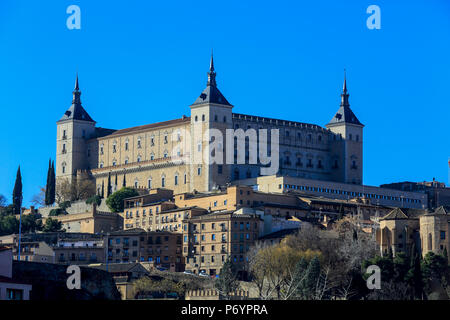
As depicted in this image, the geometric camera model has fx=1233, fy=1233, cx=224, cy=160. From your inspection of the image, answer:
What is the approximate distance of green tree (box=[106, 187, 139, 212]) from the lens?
133 meters

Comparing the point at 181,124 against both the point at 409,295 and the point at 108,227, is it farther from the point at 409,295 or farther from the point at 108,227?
the point at 409,295

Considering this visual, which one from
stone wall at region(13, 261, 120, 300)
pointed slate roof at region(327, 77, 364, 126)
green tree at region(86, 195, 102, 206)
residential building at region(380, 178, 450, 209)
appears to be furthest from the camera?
pointed slate roof at region(327, 77, 364, 126)

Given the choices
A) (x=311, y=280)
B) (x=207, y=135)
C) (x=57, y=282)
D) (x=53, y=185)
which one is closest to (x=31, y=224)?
(x=53, y=185)

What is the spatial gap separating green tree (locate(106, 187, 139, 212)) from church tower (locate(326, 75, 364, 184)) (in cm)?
2597

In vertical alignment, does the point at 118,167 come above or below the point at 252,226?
above

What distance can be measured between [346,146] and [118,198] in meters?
30.1

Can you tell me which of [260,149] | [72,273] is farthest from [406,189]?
[72,273]

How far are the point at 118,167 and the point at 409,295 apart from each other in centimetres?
6259

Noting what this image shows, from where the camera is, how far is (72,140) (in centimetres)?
15450

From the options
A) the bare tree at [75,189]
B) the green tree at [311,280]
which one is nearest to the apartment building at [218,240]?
the green tree at [311,280]

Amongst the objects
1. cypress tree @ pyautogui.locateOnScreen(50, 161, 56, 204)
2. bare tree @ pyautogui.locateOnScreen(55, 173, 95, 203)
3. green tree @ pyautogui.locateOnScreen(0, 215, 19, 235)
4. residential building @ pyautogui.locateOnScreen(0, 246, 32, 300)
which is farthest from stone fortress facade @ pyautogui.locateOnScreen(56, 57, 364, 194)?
residential building @ pyautogui.locateOnScreen(0, 246, 32, 300)

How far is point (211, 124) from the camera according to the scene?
135375mm

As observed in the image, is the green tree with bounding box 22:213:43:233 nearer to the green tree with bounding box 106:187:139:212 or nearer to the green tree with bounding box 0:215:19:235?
the green tree with bounding box 0:215:19:235

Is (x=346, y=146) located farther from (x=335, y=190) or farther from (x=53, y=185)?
(x=53, y=185)
